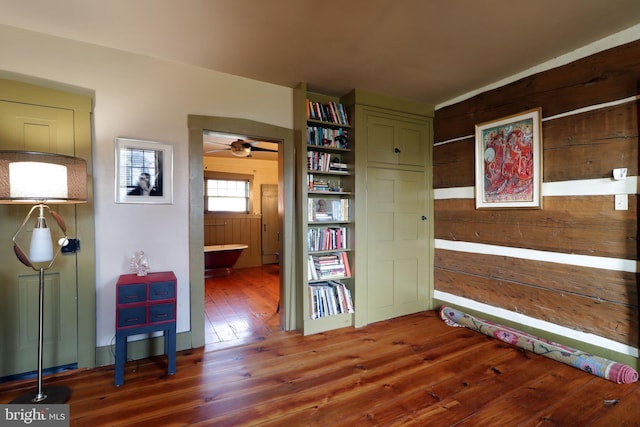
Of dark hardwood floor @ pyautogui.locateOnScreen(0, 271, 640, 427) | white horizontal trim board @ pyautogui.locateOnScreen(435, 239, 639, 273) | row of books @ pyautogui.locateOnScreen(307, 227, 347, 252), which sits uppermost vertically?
row of books @ pyautogui.locateOnScreen(307, 227, 347, 252)

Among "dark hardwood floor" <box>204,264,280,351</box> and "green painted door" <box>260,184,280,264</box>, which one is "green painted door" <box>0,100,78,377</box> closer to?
"dark hardwood floor" <box>204,264,280,351</box>

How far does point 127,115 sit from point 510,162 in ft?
11.6

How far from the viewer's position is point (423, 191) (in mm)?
3652

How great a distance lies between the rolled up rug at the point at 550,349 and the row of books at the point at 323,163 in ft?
6.83

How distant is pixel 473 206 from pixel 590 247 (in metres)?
1.06

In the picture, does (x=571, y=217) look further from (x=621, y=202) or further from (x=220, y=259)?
(x=220, y=259)

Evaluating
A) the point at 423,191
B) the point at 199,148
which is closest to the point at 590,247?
the point at 423,191

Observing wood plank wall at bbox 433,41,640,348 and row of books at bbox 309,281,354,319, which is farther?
row of books at bbox 309,281,354,319

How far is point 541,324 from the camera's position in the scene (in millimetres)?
2689

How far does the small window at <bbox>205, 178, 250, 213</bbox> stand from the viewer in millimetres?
6613

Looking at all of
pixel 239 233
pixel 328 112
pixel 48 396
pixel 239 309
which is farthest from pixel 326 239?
pixel 239 233

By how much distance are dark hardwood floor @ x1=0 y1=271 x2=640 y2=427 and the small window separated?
14.2 feet

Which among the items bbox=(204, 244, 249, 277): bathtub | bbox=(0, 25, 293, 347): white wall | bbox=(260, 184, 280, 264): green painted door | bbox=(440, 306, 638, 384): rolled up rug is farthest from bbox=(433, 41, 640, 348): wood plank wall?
bbox=(260, 184, 280, 264): green painted door

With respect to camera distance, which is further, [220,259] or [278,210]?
[220,259]
